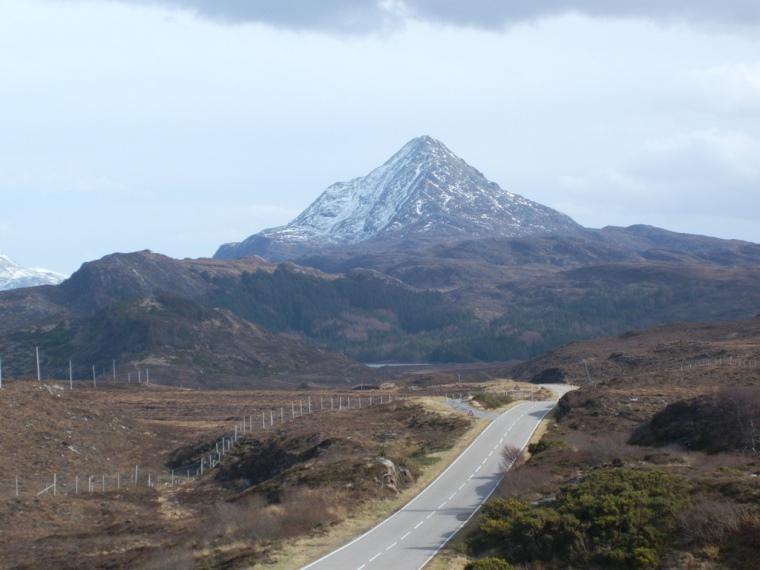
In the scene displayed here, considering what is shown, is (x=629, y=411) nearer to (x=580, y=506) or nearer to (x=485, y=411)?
(x=485, y=411)

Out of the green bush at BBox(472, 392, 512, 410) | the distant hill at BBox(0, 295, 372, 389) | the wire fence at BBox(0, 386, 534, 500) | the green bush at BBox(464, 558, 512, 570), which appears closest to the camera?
the green bush at BBox(464, 558, 512, 570)

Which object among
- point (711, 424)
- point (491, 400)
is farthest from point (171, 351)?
point (711, 424)

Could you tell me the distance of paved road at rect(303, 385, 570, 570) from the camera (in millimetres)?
28391

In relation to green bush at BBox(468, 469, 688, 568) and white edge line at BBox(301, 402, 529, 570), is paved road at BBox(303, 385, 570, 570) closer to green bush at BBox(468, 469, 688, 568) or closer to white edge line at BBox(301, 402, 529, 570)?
white edge line at BBox(301, 402, 529, 570)

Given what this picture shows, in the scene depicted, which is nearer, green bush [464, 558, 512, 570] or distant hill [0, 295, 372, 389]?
green bush [464, 558, 512, 570]

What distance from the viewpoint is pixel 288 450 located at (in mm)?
55781

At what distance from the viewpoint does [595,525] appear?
25516 mm

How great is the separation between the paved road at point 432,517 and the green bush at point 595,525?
7.54 feet

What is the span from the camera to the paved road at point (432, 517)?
2839 centimetres

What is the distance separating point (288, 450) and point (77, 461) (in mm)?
14614

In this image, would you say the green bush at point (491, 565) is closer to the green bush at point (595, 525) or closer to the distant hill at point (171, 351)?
the green bush at point (595, 525)

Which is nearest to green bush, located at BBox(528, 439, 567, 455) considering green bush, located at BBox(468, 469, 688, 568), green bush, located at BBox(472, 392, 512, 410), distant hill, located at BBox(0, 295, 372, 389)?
green bush, located at BBox(468, 469, 688, 568)

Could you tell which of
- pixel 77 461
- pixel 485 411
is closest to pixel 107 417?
pixel 77 461

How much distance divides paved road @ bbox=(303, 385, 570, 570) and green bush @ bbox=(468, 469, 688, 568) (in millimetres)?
2299
